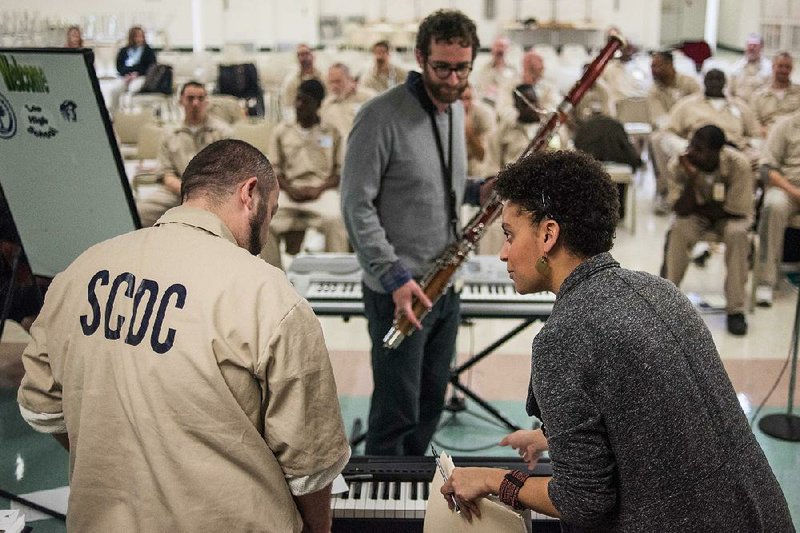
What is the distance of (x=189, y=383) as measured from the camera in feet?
5.44

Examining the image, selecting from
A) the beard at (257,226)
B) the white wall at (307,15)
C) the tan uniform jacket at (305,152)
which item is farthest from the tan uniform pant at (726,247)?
the white wall at (307,15)

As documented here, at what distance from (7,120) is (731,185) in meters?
4.62

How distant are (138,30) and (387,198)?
1107 cm

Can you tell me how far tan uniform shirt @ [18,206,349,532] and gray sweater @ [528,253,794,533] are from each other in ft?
1.52

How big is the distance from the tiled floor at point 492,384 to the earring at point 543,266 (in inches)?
89.4

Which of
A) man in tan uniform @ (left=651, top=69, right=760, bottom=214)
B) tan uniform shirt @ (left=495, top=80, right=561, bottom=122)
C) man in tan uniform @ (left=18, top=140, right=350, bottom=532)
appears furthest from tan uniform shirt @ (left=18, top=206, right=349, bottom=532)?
tan uniform shirt @ (left=495, top=80, right=561, bottom=122)

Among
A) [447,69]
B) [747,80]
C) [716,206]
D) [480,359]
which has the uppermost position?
[447,69]

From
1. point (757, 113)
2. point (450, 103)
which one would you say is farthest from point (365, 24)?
point (450, 103)

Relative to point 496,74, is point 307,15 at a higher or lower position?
higher

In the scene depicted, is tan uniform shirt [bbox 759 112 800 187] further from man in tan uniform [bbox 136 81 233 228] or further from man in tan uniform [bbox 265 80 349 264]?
man in tan uniform [bbox 136 81 233 228]

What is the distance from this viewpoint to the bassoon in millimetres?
3045

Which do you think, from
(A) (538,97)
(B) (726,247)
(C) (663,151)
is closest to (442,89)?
(B) (726,247)

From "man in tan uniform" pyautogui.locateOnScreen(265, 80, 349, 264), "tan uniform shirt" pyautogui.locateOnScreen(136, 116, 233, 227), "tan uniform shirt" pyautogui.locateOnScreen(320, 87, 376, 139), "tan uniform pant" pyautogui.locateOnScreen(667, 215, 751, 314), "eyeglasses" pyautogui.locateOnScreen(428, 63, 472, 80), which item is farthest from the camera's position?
"tan uniform shirt" pyautogui.locateOnScreen(320, 87, 376, 139)

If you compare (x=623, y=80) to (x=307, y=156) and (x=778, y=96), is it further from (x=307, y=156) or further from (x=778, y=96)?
(x=307, y=156)
